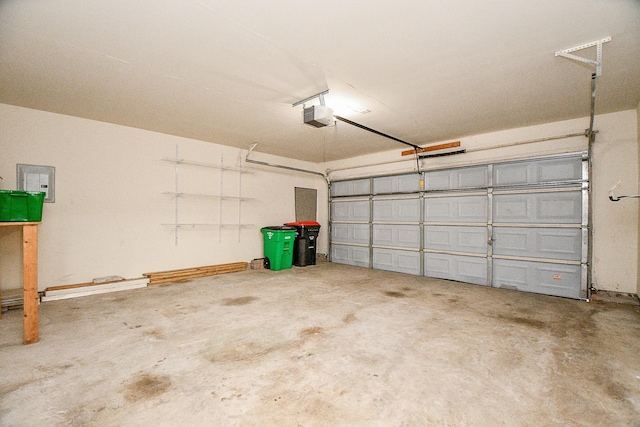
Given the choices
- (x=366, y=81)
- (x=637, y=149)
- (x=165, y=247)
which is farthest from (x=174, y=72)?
(x=637, y=149)

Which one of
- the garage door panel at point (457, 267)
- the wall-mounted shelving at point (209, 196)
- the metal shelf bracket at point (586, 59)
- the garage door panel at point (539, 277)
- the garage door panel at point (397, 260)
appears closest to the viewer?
the metal shelf bracket at point (586, 59)

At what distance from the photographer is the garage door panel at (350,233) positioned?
7020mm

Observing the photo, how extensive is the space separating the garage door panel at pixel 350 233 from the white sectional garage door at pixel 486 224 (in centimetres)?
3

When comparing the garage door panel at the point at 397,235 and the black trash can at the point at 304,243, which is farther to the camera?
the black trash can at the point at 304,243

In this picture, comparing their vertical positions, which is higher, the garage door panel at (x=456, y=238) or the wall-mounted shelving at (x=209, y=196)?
the wall-mounted shelving at (x=209, y=196)

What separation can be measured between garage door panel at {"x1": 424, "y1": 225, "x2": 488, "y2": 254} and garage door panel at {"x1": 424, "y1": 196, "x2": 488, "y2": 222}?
0.57 ft

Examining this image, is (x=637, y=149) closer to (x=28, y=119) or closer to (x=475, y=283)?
(x=475, y=283)

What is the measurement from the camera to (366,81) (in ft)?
10.5

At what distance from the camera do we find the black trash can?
22.4ft

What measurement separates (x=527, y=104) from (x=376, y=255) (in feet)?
13.6

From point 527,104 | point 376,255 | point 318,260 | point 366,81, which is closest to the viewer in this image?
point 366,81

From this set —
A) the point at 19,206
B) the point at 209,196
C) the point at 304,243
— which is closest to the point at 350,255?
the point at 304,243

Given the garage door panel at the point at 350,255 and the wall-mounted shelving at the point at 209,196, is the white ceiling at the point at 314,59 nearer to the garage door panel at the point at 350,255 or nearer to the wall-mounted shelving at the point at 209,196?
the wall-mounted shelving at the point at 209,196

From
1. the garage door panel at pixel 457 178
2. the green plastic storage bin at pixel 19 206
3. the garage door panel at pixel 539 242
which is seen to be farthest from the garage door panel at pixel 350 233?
the green plastic storage bin at pixel 19 206
